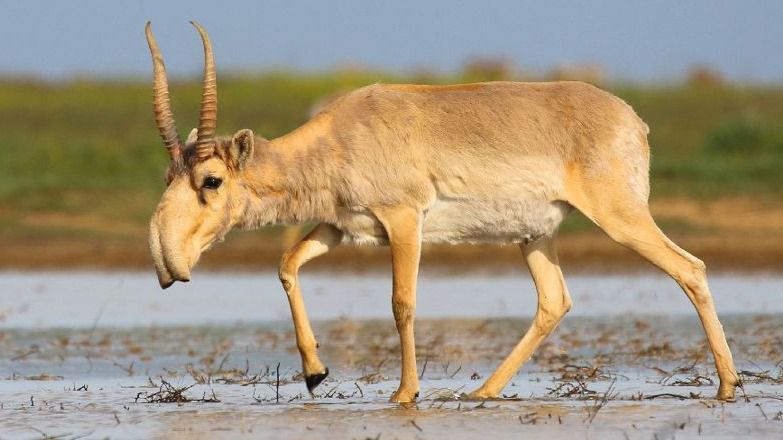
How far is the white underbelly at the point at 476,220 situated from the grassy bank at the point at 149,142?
463 inches

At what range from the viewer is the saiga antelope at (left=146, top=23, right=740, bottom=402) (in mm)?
9344

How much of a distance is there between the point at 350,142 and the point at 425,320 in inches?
193

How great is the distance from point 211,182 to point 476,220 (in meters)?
1.53

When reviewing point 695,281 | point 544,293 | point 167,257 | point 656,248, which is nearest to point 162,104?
point 167,257

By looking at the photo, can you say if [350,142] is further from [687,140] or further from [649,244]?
[687,140]

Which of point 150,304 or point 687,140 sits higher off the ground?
point 150,304

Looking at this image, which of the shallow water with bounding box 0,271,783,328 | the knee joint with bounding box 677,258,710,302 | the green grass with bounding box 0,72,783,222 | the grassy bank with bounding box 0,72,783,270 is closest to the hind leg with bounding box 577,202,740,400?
the knee joint with bounding box 677,258,710,302

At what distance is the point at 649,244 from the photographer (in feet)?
30.7

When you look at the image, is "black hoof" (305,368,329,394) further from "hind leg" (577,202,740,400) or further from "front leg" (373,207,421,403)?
"hind leg" (577,202,740,400)

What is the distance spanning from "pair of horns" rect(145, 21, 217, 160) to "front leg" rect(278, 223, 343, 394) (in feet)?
2.63

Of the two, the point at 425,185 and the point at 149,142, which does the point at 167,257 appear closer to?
the point at 425,185

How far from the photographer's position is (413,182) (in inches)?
372

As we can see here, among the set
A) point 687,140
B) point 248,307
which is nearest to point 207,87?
point 248,307

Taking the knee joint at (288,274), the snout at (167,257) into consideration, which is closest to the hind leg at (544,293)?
the knee joint at (288,274)
